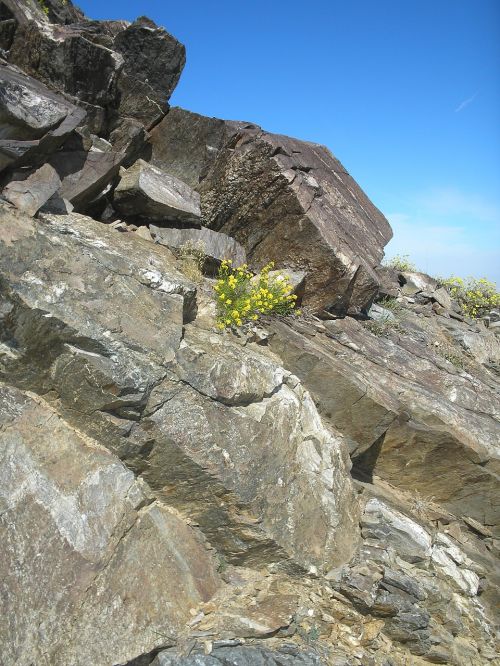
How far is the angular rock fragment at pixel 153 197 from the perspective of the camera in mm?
7984

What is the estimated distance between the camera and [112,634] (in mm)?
4805

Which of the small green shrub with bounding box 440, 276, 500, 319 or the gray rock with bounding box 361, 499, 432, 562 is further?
the small green shrub with bounding box 440, 276, 500, 319

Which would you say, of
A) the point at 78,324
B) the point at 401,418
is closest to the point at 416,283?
the point at 401,418

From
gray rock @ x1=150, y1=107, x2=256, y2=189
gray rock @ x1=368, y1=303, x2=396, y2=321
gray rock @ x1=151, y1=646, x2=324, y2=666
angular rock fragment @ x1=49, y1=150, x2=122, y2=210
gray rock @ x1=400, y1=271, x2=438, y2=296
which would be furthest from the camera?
gray rock @ x1=400, y1=271, x2=438, y2=296

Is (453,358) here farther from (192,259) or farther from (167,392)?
(167,392)

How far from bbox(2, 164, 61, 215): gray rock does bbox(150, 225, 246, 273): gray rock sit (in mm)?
1842

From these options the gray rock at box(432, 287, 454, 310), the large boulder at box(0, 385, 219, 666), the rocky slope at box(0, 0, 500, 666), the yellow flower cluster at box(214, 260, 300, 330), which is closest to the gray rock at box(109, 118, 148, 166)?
the rocky slope at box(0, 0, 500, 666)

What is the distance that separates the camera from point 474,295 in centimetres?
1525

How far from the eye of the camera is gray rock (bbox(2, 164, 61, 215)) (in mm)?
5977

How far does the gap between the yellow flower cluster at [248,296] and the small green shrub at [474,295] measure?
817 centimetres

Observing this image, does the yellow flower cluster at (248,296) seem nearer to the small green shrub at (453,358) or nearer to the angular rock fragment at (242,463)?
the angular rock fragment at (242,463)

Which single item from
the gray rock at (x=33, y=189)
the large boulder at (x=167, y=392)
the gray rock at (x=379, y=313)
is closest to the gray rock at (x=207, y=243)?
the large boulder at (x=167, y=392)

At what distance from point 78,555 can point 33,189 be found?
4364 mm

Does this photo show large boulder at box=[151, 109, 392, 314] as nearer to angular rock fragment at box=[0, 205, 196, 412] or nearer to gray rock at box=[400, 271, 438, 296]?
angular rock fragment at box=[0, 205, 196, 412]
